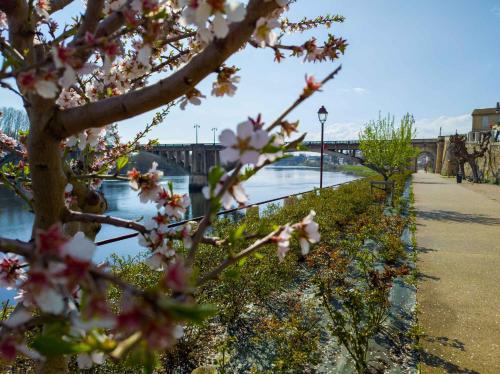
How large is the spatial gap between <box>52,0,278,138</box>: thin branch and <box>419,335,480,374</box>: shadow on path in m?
3.63

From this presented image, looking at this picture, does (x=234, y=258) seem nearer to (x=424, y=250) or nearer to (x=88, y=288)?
(x=88, y=288)

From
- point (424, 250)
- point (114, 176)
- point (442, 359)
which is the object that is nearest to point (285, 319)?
point (442, 359)

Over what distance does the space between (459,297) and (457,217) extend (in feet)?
27.0

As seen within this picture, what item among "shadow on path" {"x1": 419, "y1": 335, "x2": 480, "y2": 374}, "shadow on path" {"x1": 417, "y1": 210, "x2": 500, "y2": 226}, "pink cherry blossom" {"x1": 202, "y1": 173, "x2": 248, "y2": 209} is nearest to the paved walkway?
"shadow on path" {"x1": 419, "y1": 335, "x2": 480, "y2": 374}

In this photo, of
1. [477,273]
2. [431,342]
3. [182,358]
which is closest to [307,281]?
[431,342]

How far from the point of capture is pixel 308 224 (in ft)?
3.53

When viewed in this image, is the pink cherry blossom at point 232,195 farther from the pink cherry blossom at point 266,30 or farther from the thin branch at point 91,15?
the thin branch at point 91,15

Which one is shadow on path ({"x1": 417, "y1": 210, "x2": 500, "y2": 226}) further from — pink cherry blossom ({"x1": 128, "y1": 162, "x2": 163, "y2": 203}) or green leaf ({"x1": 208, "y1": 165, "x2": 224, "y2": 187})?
green leaf ({"x1": 208, "y1": 165, "x2": 224, "y2": 187})

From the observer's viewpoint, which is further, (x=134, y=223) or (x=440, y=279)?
(x=440, y=279)

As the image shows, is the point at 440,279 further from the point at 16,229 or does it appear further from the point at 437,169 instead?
the point at 437,169

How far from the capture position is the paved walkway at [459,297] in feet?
11.2

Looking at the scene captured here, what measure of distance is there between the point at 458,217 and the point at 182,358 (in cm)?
1183

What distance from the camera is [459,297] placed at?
16.0 feet

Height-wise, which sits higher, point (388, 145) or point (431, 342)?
point (388, 145)
